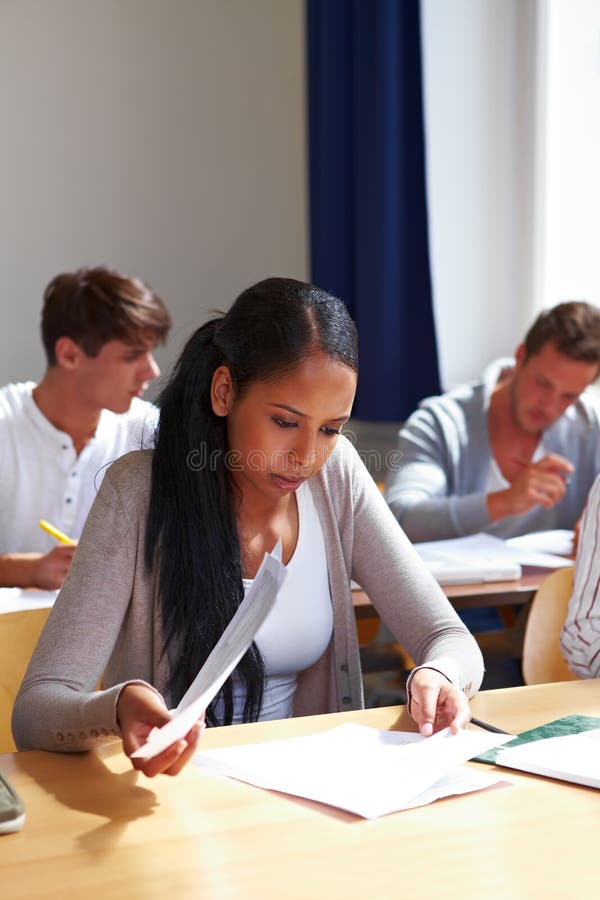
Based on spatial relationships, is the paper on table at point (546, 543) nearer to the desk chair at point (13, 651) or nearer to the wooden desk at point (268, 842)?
the desk chair at point (13, 651)

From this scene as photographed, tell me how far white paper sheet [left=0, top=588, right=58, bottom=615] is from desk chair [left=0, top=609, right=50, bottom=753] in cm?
38

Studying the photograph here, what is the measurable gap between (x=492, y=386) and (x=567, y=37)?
1.26 metres

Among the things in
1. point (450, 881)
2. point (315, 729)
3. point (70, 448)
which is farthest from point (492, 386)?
point (450, 881)

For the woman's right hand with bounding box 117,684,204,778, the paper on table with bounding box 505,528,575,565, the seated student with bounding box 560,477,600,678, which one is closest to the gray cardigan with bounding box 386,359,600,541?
the paper on table with bounding box 505,528,575,565

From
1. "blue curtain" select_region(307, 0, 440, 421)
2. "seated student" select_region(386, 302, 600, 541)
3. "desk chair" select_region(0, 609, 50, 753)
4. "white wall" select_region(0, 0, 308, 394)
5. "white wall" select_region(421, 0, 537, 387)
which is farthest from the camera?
"white wall" select_region(0, 0, 308, 394)

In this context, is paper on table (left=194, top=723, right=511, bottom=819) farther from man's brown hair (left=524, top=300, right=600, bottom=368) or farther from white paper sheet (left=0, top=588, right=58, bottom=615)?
man's brown hair (left=524, top=300, right=600, bottom=368)

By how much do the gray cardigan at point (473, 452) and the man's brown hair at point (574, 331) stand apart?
0.25 metres

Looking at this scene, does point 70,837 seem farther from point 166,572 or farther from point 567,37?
point 567,37

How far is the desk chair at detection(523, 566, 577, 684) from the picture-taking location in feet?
6.15

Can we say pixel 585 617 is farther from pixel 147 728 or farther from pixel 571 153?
pixel 571 153

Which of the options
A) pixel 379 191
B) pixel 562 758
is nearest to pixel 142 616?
pixel 562 758

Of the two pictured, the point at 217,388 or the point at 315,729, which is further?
the point at 217,388

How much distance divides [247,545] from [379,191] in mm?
2378

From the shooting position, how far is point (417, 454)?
2984 mm
